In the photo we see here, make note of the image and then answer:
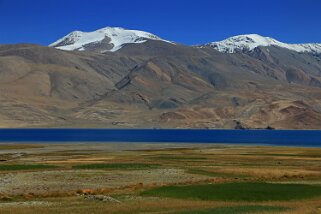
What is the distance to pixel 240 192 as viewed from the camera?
48750mm

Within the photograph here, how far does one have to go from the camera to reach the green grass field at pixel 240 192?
154 feet

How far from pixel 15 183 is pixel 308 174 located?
32.2m

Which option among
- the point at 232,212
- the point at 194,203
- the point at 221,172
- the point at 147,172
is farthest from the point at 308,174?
the point at 232,212

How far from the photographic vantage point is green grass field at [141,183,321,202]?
4700 cm

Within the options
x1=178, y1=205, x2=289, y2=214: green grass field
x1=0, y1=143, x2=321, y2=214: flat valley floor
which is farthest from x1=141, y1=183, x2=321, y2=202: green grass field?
x1=178, y1=205, x2=289, y2=214: green grass field

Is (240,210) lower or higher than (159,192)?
lower

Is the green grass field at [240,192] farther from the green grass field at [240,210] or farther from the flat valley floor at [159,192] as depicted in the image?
the green grass field at [240,210]

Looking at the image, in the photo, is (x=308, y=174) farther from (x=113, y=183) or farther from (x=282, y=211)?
(x=282, y=211)

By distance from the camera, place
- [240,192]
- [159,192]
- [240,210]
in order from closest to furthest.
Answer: [240,210] < [240,192] < [159,192]

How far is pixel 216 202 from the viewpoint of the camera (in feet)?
147

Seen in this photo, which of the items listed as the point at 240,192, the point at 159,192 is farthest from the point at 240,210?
the point at 159,192

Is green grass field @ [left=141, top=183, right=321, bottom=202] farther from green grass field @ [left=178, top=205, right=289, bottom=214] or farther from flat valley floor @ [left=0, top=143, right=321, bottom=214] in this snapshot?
green grass field @ [left=178, top=205, right=289, bottom=214]

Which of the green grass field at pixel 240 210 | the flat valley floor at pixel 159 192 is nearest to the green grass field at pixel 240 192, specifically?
the flat valley floor at pixel 159 192

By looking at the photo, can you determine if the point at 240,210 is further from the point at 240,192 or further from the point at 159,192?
the point at 159,192
